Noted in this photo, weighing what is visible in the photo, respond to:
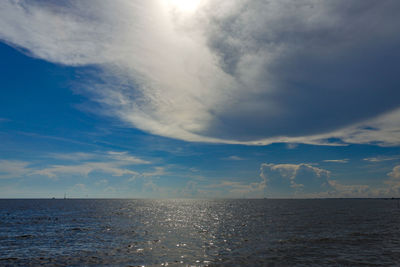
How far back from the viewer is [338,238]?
4416cm

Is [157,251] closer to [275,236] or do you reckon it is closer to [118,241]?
[118,241]

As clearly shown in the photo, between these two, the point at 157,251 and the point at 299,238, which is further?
the point at 299,238

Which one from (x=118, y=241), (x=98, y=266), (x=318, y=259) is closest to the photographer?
(x=98, y=266)

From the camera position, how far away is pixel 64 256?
32.1m

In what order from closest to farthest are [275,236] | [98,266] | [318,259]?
[98,266]
[318,259]
[275,236]

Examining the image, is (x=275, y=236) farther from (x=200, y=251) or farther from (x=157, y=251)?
(x=157, y=251)

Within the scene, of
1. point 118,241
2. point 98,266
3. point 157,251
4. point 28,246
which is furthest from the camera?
point 118,241

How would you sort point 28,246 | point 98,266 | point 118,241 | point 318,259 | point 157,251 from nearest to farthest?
point 98,266 → point 318,259 → point 157,251 → point 28,246 → point 118,241

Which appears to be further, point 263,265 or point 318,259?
point 318,259

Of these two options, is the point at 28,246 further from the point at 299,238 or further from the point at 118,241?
the point at 299,238

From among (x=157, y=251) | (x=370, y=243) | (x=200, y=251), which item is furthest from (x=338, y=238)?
(x=157, y=251)

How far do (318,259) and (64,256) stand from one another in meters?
31.6

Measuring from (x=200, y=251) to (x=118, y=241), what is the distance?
50.0 ft

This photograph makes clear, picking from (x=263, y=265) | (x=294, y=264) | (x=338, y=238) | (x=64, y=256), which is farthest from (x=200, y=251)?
(x=338, y=238)
